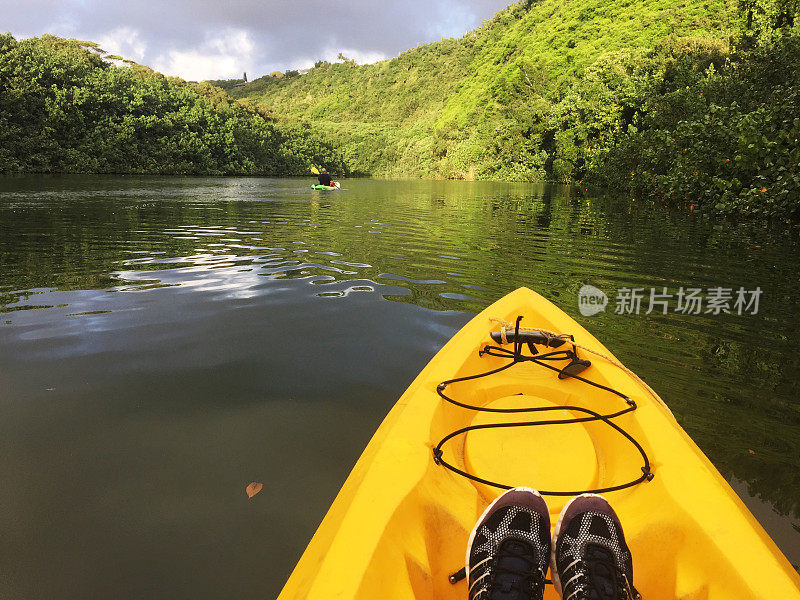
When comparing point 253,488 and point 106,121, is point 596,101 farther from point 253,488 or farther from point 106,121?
point 106,121

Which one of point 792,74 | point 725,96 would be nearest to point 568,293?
point 792,74

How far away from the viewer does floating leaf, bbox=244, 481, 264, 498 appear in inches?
94.4

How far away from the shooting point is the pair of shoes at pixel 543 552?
155 centimetres

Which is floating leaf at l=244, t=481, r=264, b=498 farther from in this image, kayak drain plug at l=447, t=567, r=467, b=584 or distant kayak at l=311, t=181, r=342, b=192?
distant kayak at l=311, t=181, r=342, b=192

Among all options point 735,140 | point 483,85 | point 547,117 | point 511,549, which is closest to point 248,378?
point 511,549

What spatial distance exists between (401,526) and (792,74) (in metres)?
17.5

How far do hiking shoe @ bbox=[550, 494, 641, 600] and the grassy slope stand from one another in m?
41.7

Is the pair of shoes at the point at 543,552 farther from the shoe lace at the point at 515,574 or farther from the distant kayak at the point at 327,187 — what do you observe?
the distant kayak at the point at 327,187

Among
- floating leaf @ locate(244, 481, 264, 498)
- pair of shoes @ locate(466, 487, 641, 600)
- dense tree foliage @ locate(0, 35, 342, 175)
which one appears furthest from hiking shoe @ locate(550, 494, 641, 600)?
dense tree foliage @ locate(0, 35, 342, 175)

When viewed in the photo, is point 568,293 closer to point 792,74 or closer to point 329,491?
point 329,491

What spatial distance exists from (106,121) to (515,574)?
172 ft

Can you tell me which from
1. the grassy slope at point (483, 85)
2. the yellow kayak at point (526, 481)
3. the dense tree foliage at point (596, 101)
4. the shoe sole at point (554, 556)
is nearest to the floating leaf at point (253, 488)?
the yellow kayak at point (526, 481)

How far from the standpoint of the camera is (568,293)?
6156mm

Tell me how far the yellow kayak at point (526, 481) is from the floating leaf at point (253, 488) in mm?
808
